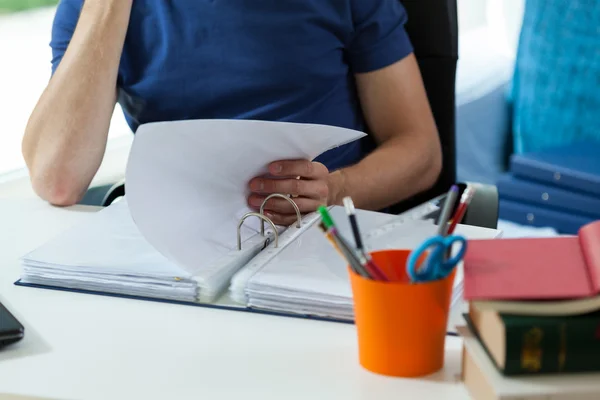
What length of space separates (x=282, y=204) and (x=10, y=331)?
399 millimetres

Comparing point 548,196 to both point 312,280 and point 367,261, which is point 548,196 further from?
point 367,261

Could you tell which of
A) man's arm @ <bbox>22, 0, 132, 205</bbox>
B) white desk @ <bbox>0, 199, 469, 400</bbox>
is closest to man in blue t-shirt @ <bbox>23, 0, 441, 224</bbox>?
man's arm @ <bbox>22, 0, 132, 205</bbox>

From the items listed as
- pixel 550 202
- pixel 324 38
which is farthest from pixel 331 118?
pixel 550 202

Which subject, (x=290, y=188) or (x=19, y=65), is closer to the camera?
(x=290, y=188)

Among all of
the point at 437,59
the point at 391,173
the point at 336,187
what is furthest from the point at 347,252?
the point at 437,59

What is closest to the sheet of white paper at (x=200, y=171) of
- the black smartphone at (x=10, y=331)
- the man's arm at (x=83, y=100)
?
the black smartphone at (x=10, y=331)

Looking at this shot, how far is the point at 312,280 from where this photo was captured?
850 mm

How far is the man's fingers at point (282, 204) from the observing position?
3.45 feet

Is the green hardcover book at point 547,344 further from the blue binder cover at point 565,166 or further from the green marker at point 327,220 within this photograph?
the blue binder cover at point 565,166

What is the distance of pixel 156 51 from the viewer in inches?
55.2

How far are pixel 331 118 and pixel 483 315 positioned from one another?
85cm

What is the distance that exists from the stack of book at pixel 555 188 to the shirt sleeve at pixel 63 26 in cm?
166

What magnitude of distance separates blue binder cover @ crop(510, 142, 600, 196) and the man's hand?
1.62 meters

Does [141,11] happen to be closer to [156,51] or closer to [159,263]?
[156,51]
